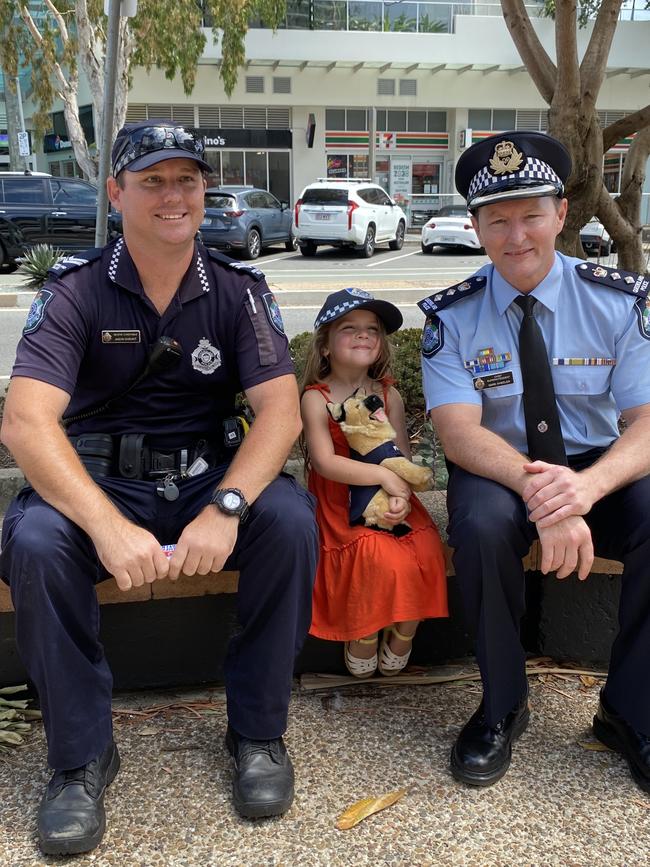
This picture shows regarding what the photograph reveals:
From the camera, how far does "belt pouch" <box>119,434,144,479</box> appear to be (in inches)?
97.9

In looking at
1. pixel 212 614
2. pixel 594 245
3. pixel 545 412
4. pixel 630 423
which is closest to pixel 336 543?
pixel 212 614

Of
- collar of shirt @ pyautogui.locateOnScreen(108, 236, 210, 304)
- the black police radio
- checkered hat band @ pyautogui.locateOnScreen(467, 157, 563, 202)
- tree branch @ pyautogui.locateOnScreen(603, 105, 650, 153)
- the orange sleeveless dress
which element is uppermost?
tree branch @ pyautogui.locateOnScreen(603, 105, 650, 153)

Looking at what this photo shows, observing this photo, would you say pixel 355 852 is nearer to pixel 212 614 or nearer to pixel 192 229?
pixel 212 614

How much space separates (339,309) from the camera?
2.83m

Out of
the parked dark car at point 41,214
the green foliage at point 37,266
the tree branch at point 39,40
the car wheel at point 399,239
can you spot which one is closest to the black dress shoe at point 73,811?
the green foliage at point 37,266

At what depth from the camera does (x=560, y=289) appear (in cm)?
266

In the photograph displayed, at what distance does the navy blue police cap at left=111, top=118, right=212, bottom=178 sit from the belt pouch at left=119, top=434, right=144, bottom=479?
820 mm

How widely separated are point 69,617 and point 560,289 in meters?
1.80

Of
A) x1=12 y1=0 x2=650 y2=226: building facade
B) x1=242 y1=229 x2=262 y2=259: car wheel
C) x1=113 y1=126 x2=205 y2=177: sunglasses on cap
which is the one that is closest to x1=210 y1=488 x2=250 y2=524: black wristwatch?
x1=113 y1=126 x2=205 y2=177: sunglasses on cap

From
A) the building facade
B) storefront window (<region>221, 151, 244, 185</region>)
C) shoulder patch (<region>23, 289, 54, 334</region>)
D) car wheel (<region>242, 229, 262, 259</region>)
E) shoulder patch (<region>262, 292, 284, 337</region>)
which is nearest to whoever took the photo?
shoulder patch (<region>23, 289, 54, 334</region>)

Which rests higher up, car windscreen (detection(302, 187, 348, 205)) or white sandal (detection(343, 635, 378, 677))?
car windscreen (detection(302, 187, 348, 205))

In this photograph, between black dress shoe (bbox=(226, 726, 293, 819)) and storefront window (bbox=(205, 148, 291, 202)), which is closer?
black dress shoe (bbox=(226, 726, 293, 819))

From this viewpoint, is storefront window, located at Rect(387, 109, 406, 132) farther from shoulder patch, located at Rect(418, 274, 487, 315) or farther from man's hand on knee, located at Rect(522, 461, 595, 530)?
man's hand on knee, located at Rect(522, 461, 595, 530)

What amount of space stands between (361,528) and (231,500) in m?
0.62
